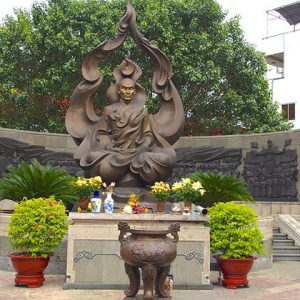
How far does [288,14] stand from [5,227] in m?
23.6

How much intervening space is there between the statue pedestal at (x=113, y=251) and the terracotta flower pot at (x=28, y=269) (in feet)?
1.39

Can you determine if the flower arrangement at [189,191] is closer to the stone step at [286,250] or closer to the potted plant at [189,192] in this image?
the potted plant at [189,192]

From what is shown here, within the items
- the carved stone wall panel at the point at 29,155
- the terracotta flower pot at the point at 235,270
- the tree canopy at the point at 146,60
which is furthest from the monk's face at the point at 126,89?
the tree canopy at the point at 146,60

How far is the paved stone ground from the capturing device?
6.67 m

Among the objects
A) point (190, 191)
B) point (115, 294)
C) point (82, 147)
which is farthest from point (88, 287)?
point (82, 147)

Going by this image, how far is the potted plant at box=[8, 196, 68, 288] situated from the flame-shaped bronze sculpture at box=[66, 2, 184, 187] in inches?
83.3

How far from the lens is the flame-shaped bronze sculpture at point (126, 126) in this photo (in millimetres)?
9328

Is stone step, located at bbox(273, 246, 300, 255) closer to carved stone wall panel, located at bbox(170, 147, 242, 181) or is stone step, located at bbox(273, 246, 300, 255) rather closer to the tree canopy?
carved stone wall panel, located at bbox(170, 147, 242, 181)

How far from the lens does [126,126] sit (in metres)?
9.62

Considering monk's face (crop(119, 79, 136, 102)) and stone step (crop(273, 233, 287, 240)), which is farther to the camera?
stone step (crop(273, 233, 287, 240))

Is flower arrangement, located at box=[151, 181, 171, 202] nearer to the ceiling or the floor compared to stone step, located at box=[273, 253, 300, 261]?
nearer to the ceiling

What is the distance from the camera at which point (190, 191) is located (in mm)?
7969

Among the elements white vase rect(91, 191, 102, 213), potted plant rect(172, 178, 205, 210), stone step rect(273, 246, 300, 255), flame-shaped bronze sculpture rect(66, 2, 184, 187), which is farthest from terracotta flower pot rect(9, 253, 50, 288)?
stone step rect(273, 246, 300, 255)

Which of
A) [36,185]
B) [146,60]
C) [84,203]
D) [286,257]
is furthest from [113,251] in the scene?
[146,60]
